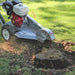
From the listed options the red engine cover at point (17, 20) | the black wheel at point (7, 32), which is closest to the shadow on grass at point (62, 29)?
the red engine cover at point (17, 20)

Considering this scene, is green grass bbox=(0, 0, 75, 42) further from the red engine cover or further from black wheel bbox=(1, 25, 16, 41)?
black wheel bbox=(1, 25, 16, 41)

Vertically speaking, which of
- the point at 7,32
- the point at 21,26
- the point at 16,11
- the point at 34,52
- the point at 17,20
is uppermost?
the point at 16,11

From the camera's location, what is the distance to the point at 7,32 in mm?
5477

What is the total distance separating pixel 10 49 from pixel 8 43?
387mm

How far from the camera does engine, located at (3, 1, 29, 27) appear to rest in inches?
200

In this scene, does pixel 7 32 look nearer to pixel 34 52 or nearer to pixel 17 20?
pixel 17 20

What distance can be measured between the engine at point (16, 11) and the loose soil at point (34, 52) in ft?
1.89

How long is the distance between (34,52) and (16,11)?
1369 mm

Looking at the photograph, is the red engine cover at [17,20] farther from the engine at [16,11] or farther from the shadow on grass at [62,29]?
the shadow on grass at [62,29]

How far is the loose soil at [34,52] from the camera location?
13.3 feet

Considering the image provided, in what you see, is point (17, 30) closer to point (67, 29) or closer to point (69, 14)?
point (67, 29)

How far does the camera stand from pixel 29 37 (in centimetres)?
498

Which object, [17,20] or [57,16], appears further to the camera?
[57,16]

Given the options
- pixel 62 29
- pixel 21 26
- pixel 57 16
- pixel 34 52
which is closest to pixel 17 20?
pixel 21 26
